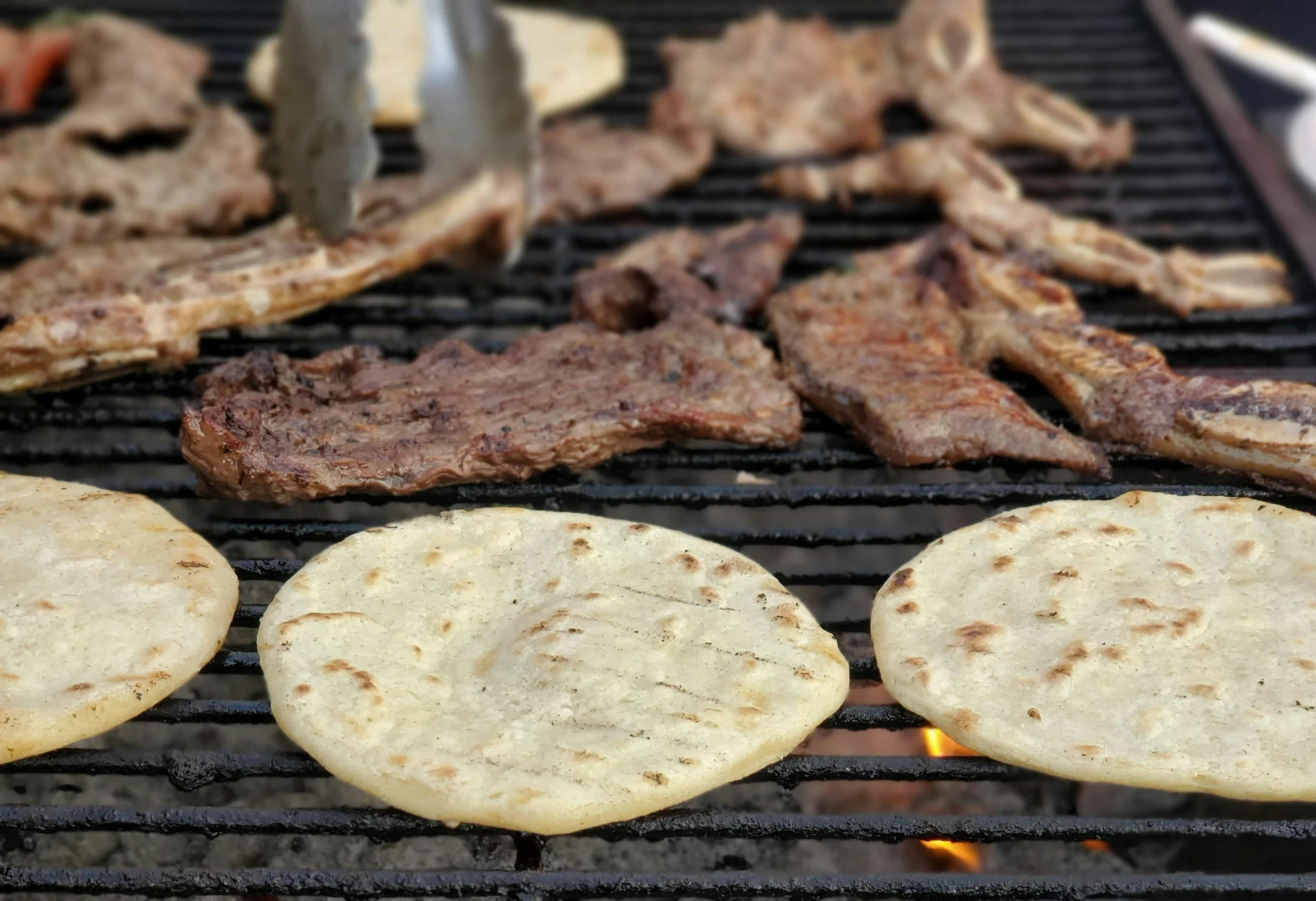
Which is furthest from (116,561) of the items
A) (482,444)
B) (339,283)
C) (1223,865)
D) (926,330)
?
(1223,865)

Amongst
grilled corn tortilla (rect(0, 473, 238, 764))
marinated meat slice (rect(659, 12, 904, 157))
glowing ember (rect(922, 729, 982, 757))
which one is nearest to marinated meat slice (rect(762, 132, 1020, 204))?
marinated meat slice (rect(659, 12, 904, 157))

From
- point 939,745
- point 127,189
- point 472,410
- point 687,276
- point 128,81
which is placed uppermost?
point 128,81

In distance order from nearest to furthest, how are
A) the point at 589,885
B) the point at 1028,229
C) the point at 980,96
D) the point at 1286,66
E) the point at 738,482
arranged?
1. the point at 589,885
2. the point at 738,482
3. the point at 1028,229
4. the point at 1286,66
5. the point at 980,96

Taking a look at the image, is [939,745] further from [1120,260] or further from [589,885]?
[1120,260]

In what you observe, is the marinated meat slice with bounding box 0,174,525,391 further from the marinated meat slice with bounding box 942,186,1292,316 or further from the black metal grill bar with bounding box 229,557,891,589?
the marinated meat slice with bounding box 942,186,1292,316

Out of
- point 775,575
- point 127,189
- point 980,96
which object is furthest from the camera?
point 980,96

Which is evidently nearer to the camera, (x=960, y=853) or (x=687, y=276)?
(x=960, y=853)

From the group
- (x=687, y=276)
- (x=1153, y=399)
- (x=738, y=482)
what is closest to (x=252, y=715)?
(x=738, y=482)

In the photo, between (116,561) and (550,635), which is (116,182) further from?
(550,635)
